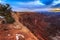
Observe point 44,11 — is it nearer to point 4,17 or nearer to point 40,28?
point 40,28

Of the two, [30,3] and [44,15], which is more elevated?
[30,3]

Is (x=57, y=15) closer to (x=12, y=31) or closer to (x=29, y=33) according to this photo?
(x=29, y=33)

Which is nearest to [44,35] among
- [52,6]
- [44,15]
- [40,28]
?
[40,28]

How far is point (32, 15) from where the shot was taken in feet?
4.17

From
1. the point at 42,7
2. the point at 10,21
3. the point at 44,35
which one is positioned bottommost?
the point at 44,35

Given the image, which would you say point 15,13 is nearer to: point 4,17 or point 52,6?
point 4,17

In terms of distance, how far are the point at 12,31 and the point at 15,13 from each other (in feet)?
0.61

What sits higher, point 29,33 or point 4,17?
point 4,17

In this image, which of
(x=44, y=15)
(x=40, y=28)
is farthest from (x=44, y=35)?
(x=44, y=15)

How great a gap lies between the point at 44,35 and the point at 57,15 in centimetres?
25

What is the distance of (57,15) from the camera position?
1271 mm

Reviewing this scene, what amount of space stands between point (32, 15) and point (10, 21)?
23cm

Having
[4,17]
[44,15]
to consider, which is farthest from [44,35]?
[4,17]

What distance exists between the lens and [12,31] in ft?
4.03
